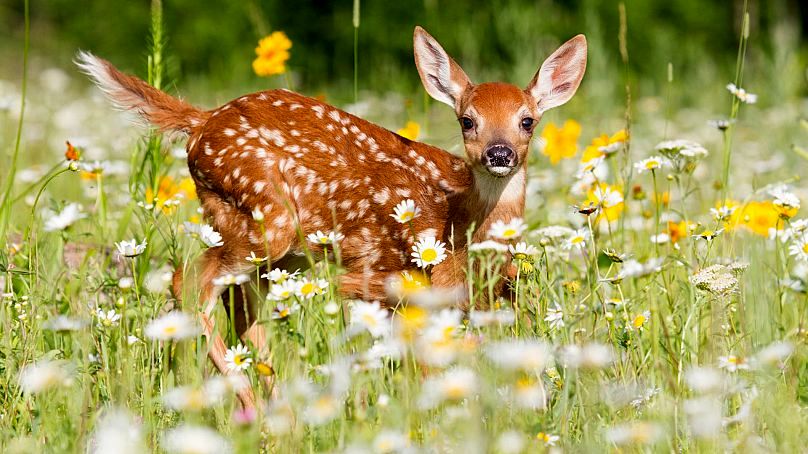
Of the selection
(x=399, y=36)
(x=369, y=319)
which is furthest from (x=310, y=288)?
(x=399, y=36)

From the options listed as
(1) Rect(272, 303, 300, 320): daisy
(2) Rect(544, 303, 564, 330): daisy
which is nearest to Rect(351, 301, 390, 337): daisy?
(1) Rect(272, 303, 300, 320): daisy

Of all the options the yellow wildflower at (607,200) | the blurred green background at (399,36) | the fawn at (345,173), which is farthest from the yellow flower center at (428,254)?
the blurred green background at (399,36)

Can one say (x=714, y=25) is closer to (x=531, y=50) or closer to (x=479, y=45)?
(x=479, y=45)

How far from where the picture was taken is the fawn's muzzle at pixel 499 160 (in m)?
3.68

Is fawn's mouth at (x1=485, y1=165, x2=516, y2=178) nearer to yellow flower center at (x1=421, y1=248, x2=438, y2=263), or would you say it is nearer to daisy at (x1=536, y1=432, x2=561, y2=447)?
yellow flower center at (x1=421, y1=248, x2=438, y2=263)

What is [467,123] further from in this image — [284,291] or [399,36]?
[399,36]

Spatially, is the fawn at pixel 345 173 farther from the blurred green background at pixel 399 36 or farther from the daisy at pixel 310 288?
the blurred green background at pixel 399 36

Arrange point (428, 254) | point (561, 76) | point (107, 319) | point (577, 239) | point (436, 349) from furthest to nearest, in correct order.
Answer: point (561, 76)
point (577, 239)
point (428, 254)
point (107, 319)
point (436, 349)

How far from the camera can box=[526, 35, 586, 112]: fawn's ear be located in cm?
421

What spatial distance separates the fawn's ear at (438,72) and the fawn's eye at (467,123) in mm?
266

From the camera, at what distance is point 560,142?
4.75m

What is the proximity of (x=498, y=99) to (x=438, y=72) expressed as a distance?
406 mm

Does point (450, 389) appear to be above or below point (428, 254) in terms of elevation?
below

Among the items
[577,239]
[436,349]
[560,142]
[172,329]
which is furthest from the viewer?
[560,142]
